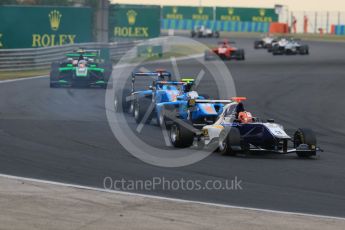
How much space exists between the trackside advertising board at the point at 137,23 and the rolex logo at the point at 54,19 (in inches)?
410

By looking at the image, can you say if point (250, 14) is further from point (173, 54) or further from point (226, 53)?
point (226, 53)

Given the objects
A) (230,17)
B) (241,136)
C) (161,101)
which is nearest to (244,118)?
(241,136)

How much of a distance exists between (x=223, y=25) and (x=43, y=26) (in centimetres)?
7948

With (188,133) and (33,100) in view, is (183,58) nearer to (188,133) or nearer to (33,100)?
(33,100)

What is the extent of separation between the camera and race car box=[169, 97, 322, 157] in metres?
14.5

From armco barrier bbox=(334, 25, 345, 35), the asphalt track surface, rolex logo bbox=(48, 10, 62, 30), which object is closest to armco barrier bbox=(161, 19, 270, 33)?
armco barrier bbox=(334, 25, 345, 35)

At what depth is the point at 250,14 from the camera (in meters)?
118

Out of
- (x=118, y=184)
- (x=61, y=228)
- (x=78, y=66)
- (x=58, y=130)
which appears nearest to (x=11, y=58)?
(x=78, y=66)

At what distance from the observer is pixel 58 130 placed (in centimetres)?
1795

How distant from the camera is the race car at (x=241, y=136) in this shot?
14523 mm

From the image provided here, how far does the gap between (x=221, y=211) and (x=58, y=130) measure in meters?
8.40

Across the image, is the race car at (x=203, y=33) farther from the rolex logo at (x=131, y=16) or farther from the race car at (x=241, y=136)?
the race car at (x=241, y=136)

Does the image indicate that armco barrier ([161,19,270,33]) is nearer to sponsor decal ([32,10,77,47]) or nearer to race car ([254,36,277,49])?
race car ([254,36,277,49])

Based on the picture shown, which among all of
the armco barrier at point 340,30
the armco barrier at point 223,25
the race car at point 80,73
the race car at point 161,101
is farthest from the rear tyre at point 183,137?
the armco barrier at point 340,30
